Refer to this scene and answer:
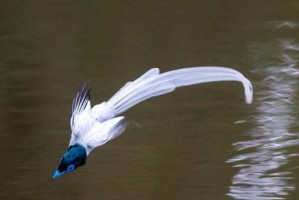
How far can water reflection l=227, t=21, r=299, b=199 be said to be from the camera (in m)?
3.38

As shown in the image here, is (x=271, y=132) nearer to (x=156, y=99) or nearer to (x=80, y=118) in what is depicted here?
(x=156, y=99)

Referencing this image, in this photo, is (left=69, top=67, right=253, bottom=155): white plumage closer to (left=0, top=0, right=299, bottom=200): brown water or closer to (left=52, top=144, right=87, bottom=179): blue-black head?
(left=52, top=144, right=87, bottom=179): blue-black head

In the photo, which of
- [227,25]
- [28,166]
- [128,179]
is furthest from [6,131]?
[227,25]

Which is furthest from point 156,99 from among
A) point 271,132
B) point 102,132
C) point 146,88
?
point 102,132

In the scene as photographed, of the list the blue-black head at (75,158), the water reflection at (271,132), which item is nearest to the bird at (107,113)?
the blue-black head at (75,158)

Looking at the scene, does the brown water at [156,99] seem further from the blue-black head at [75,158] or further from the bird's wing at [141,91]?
the blue-black head at [75,158]

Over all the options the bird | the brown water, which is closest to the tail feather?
the bird

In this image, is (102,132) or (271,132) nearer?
(102,132)

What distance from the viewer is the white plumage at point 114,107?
2.39 m

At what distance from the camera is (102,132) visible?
2398 millimetres

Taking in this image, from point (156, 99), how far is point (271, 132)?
2.01 feet

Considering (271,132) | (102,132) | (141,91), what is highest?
(141,91)

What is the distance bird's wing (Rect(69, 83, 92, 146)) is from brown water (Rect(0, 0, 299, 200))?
2.68 ft

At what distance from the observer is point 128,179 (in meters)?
3.48
